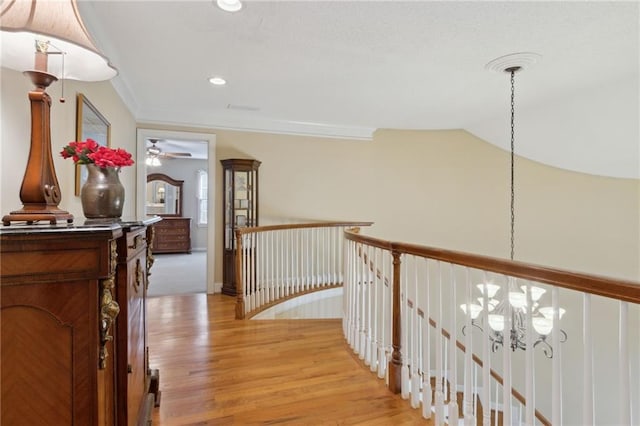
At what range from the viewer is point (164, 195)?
338 inches

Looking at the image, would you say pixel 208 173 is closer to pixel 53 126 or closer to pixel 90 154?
pixel 53 126

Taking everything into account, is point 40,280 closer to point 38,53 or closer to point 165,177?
point 38,53

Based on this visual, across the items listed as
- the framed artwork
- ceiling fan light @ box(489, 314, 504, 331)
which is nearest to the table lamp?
the framed artwork

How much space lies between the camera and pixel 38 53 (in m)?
1.08

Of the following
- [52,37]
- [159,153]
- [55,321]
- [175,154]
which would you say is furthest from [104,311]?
[175,154]

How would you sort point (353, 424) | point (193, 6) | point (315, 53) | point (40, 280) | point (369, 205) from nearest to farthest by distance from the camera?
point (40, 280)
point (353, 424)
point (193, 6)
point (315, 53)
point (369, 205)

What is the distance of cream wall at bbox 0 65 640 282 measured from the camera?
15.7 feet

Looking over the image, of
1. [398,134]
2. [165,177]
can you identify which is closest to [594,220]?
[398,134]

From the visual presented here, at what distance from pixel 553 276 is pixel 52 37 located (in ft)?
5.88

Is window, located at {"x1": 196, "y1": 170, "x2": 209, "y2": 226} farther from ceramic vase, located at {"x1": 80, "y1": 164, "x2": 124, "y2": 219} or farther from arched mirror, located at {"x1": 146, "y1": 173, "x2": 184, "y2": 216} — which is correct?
ceramic vase, located at {"x1": 80, "y1": 164, "x2": 124, "y2": 219}

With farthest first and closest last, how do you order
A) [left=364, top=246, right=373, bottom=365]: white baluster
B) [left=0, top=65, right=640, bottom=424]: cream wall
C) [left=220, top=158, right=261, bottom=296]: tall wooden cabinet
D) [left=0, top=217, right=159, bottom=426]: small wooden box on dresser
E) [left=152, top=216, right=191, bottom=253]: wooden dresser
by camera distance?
[left=152, top=216, right=191, bottom=253]: wooden dresser < [left=0, top=65, right=640, bottom=424]: cream wall < [left=220, top=158, right=261, bottom=296]: tall wooden cabinet < [left=364, top=246, right=373, bottom=365]: white baluster < [left=0, top=217, right=159, bottom=426]: small wooden box on dresser

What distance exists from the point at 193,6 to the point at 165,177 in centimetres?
719

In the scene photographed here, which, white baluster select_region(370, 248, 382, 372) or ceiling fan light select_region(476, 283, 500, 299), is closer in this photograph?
ceiling fan light select_region(476, 283, 500, 299)

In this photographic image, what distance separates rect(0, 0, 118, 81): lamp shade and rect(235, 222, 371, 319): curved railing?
94.3 inches
